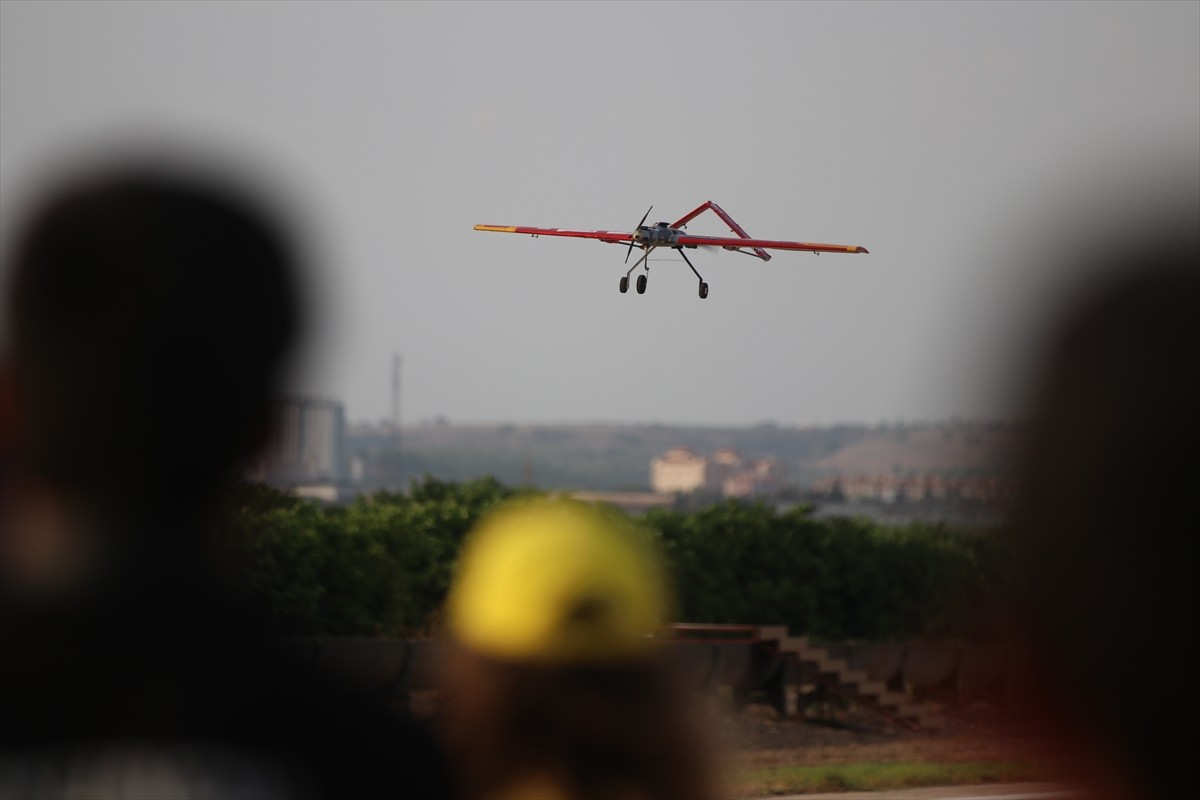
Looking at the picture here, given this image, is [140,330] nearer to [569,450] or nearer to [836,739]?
[836,739]

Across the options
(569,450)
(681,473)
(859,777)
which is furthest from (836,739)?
(569,450)

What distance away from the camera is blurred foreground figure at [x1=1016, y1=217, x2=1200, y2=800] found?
150cm

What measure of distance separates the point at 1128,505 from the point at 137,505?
1.33 m

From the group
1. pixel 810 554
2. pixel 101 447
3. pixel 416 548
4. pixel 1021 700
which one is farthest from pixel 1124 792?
pixel 810 554

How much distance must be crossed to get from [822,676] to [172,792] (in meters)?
26.2

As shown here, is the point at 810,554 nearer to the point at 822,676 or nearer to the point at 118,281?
the point at 822,676

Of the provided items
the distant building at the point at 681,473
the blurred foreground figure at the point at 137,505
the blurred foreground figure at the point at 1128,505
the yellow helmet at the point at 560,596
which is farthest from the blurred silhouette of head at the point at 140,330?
the distant building at the point at 681,473

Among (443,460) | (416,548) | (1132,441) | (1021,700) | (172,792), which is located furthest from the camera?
(443,460)

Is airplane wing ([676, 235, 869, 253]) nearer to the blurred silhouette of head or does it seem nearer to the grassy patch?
the blurred silhouette of head

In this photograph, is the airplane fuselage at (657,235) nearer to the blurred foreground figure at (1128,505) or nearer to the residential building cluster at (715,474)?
the blurred foreground figure at (1128,505)

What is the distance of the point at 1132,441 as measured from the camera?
4.96 feet

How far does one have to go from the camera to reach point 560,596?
257 centimetres

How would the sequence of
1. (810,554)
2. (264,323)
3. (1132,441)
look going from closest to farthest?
(1132,441), (264,323), (810,554)

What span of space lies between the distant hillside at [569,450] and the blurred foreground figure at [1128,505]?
26.6m
